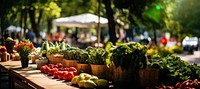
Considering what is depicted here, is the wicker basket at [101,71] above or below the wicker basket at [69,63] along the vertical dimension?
below

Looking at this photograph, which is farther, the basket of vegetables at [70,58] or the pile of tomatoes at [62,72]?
the basket of vegetables at [70,58]

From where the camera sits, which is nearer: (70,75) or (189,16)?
(70,75)

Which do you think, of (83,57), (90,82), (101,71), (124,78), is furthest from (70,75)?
(124,78)

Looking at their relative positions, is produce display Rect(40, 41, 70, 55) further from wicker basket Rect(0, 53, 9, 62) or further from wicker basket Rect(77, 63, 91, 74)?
wicker basket Rect(77, 63, 91, 74)

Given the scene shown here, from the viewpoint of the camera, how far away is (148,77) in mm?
5031

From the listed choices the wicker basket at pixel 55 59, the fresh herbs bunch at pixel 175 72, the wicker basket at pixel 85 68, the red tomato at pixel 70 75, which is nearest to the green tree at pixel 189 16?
the wicker basket at pixel 55 59

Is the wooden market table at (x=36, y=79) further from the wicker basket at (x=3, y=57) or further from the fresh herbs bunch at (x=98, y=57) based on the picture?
the wicker basket at (x=3, y=57)

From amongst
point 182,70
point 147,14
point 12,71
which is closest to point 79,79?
point 182,70

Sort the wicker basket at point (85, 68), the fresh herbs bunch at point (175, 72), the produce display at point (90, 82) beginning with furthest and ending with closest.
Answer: the wicker basket at point (85, 68) → the fresh herbs bunch at point (175, 72) → the produce display at point (90, 82)

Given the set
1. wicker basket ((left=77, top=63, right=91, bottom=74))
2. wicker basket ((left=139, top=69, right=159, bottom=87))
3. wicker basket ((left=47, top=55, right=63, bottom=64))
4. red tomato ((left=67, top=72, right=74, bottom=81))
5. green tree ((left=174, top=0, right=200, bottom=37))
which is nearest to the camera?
wicker basket ((left=139, top=69, right=159, bottom=87))

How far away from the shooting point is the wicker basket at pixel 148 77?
5.02 metres

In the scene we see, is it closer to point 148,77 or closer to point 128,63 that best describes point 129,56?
point 128,63

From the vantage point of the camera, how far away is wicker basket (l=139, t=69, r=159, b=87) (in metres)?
5.02

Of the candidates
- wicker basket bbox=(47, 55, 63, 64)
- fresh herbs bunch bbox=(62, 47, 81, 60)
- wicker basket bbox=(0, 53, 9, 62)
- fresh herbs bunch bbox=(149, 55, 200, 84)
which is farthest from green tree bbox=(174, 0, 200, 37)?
fresh herbs bunch bbox=(149, 55, 200, 84)
